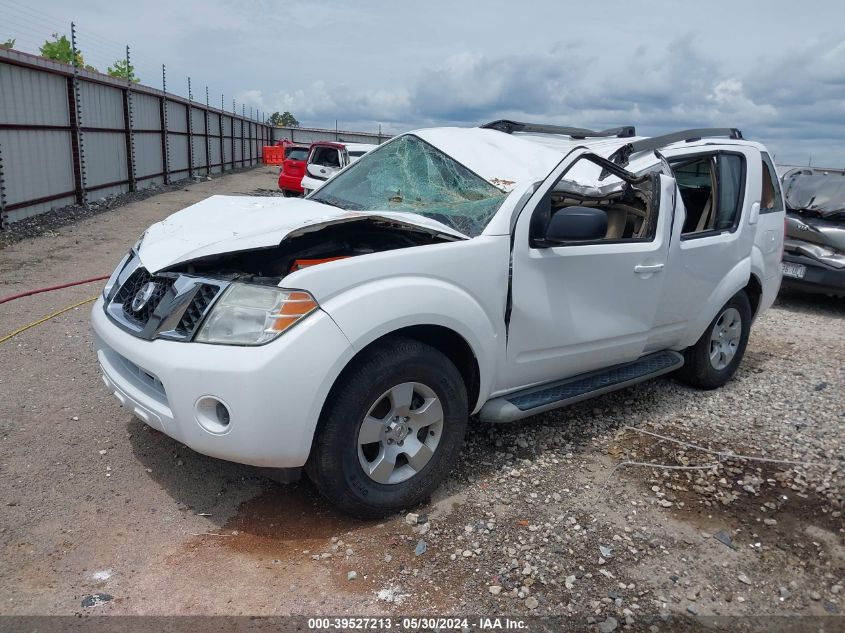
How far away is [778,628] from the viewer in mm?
2508

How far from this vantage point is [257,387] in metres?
2.53

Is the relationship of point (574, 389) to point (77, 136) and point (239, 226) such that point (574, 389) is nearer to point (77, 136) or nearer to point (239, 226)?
point (239, 226)

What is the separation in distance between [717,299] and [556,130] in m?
1.65

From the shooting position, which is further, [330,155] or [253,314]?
[330,155]

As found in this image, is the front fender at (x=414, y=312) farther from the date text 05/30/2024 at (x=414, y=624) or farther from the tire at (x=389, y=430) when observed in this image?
the date text 05/30/2024 at (x=414, y=624)

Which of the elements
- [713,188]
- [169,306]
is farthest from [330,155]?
[169,306]

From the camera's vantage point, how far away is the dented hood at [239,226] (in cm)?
291

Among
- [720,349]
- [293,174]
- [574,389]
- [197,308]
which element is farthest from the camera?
[293,174]

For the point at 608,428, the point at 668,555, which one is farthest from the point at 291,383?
the point at 608,428

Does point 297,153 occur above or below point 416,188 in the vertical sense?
below

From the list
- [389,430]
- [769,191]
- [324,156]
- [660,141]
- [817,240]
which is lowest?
[389,430]

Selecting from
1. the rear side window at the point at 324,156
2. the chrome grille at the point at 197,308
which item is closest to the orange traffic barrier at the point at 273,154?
the rear side window at the point at 324,156

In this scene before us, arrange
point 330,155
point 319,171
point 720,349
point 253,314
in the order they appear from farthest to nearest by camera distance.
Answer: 1. point 330,155
2. point 319,171
3. point 720,349
4. point 253,314

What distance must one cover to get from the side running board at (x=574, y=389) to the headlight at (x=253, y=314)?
1.24 meters
